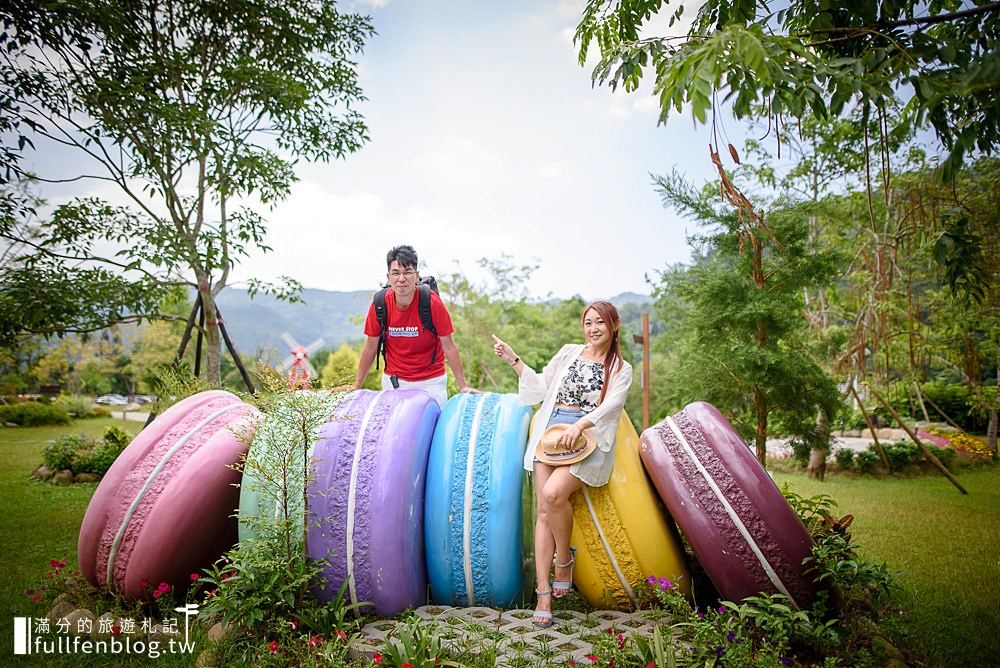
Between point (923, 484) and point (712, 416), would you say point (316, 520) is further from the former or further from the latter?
point (923, 484)

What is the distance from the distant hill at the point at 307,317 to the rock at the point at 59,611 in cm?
1319

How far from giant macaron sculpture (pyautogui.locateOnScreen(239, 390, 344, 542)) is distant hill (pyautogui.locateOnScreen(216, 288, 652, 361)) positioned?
1323cm

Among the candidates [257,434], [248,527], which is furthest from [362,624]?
[257,434]

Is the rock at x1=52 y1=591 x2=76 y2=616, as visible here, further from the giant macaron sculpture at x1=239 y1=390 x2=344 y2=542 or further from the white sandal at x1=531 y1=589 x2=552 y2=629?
the white sandal at x1=531 y1=589 x2=552 y2=629

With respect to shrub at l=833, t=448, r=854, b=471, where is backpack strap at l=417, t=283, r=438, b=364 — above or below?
above

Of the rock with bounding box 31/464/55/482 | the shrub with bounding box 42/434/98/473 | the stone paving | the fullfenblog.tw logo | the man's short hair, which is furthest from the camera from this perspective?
the shrub with bounding box 42/434/98/473

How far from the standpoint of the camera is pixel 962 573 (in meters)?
4.89

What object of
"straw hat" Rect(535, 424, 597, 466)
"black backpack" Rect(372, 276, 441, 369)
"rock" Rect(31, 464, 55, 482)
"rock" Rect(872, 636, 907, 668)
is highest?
"black backpack" Rect(372, 276, 441, 369)

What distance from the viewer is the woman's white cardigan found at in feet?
12.7

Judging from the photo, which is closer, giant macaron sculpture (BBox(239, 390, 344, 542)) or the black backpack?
giant macaron sculpture (BBox(239, 390, 344, 542))

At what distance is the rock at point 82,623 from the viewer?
11.9 feet

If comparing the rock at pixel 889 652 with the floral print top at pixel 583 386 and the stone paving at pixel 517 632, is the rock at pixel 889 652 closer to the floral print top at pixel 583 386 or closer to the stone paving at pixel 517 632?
the stone paving at pixel 517 632

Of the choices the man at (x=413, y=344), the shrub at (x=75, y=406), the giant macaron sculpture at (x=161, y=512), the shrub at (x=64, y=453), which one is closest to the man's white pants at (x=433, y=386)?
the man at (x=413, y=344)

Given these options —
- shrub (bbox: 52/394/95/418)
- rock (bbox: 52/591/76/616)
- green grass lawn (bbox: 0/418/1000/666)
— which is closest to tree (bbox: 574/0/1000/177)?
green grass lawn (bbox: 0/418/1000/666)
